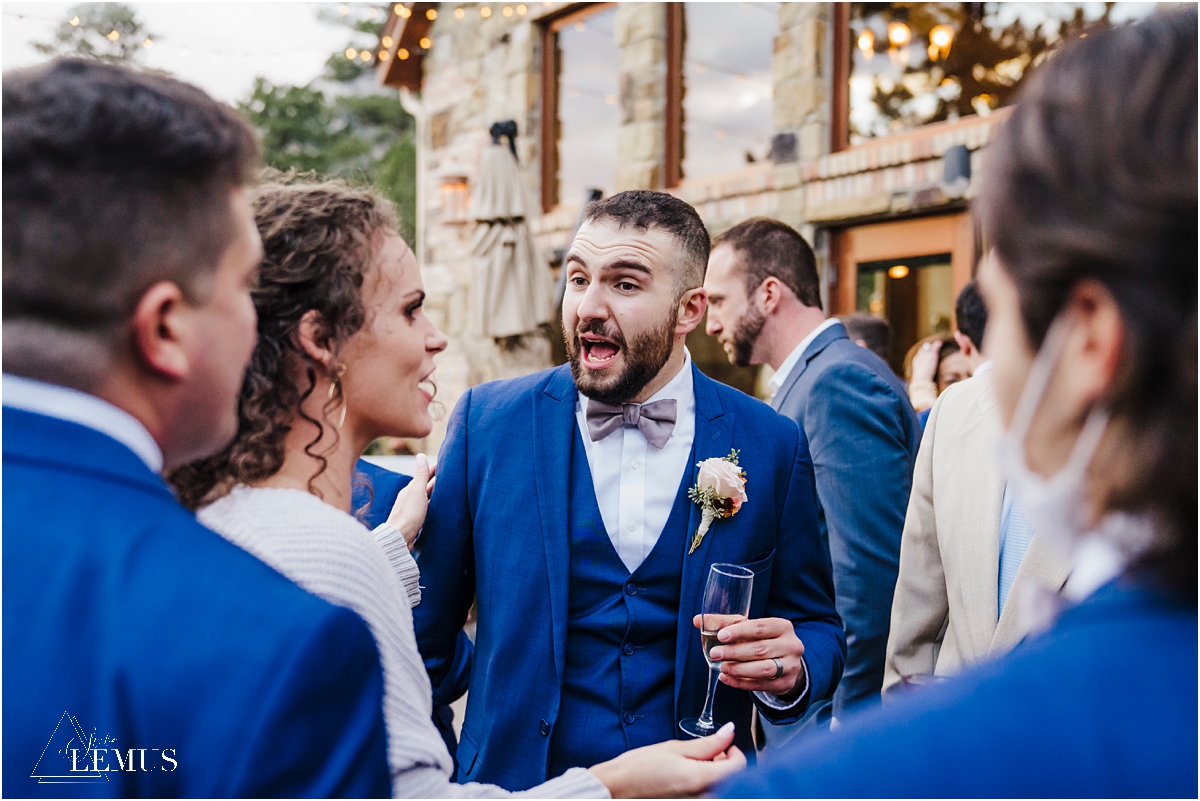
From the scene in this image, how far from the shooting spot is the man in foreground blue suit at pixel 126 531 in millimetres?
→ 863

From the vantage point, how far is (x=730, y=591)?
1842mm

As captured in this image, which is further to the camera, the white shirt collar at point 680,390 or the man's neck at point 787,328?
the man's neck at point 787,328

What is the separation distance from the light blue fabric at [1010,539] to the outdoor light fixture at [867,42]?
198 inches

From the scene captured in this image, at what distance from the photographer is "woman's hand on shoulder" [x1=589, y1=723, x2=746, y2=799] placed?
1.40 metres

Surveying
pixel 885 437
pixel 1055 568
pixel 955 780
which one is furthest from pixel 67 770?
pixel 885 437

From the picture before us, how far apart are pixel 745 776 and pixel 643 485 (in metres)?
1.49

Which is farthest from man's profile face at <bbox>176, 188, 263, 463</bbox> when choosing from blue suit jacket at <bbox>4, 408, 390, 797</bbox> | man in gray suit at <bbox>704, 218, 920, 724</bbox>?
man in gray suit at <bbox>704, 218, 920, 724</bbox>

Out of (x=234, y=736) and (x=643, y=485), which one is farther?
(x=643, y=485)

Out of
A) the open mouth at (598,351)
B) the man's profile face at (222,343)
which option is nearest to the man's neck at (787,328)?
the open mouth at (598,351)

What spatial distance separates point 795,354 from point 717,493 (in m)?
1.90

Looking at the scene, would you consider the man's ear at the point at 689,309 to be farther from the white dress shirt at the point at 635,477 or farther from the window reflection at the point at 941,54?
the window reflection at the point at 941,54

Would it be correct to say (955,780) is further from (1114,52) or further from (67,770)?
(67,770)

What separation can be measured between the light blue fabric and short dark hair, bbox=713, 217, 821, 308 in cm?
200

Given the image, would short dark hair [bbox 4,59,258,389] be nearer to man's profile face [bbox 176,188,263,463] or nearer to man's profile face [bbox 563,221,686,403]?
man's profile face [bbox 176,188,263,463]
